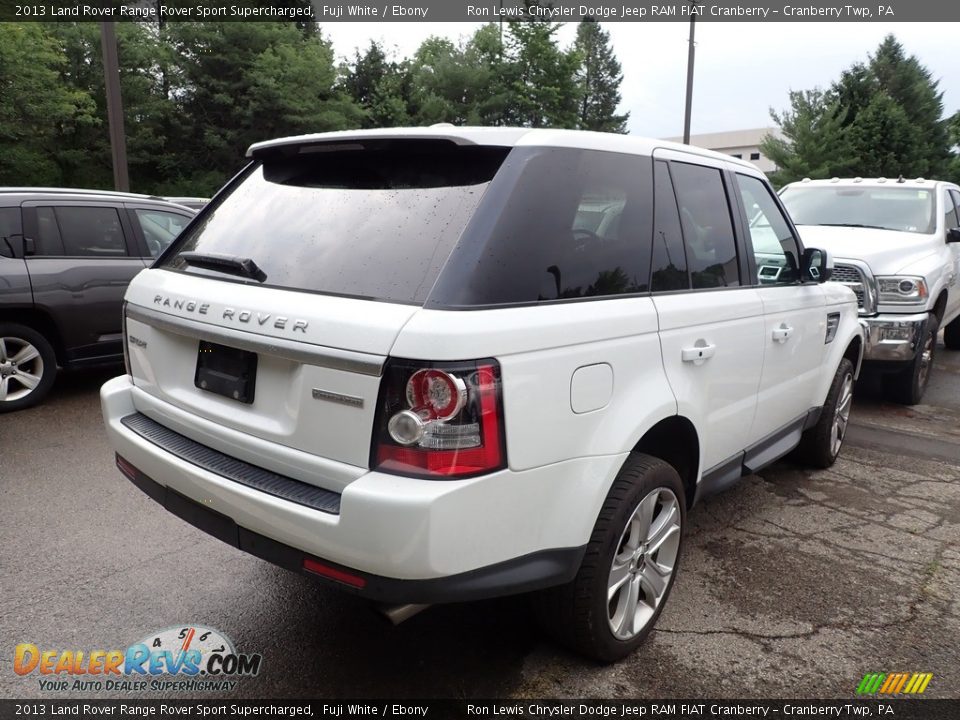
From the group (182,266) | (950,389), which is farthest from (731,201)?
(950,389)

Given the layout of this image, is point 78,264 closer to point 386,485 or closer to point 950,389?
point 386,485

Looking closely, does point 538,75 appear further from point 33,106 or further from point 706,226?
point 706,226

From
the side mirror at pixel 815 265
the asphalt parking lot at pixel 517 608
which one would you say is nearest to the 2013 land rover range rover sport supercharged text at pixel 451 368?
the asphalt parking lot at pixel 517 608

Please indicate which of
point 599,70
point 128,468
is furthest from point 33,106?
point 599,70

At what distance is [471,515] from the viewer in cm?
193

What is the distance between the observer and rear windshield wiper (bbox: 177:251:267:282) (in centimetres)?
244

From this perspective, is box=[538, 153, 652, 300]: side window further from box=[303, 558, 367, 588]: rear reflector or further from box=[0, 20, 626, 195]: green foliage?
box=[0, 20, 626, 195]: green foliage

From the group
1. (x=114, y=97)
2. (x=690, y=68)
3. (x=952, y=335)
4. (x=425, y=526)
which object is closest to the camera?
(x=425, y=526)

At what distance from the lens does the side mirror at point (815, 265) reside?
3865mm

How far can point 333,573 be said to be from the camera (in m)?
2.04

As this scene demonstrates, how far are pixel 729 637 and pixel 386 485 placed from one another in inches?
68.7

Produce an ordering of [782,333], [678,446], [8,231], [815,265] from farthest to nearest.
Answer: [8,231] < [815,265] < [782,333] < [678,446]

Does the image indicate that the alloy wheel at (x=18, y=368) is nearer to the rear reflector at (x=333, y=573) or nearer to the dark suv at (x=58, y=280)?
the dark suv at (x=58, y=280)

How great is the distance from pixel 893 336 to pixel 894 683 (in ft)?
14.0
